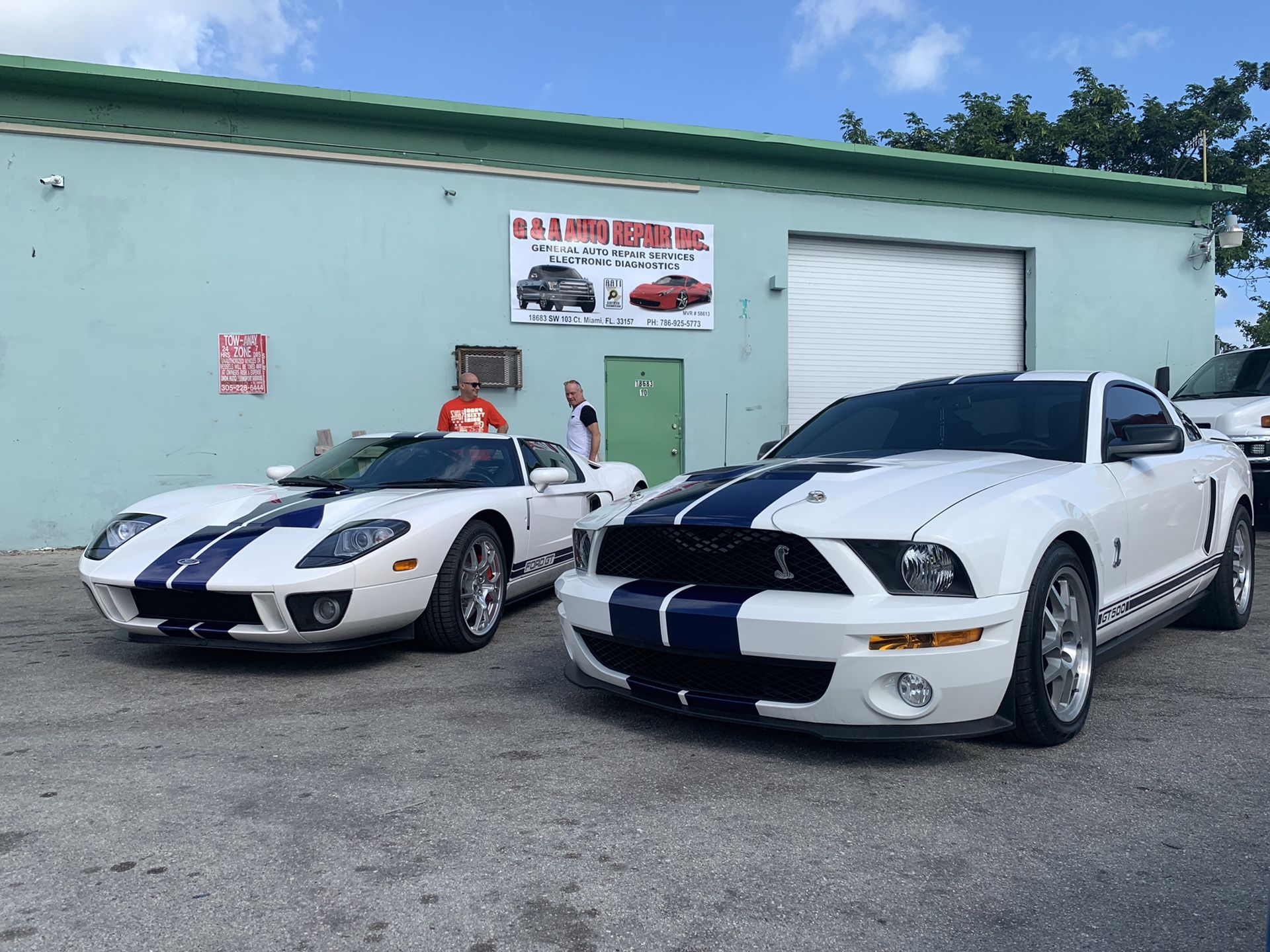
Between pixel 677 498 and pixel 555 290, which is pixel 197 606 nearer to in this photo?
pixel 677 498

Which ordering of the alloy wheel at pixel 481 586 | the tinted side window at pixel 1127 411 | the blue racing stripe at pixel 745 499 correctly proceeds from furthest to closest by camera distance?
the alloy wheel at pixel 481 586
the tinted side window at pixel 1127 411
the blue racing stripe at pixel 745 499

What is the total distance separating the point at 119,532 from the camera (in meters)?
4.74

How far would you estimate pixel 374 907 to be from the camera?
214 centimetres

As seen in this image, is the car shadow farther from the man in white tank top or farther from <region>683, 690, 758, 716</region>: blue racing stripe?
the man in white tank top

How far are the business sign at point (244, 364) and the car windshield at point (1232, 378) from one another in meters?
9.86

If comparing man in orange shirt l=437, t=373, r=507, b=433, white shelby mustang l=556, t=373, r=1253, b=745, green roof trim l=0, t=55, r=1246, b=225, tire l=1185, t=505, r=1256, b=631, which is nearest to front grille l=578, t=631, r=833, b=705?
white shelby mustang l=556, t=373, r=1253, b=745

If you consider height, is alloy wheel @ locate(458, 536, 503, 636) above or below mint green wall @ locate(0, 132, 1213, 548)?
below

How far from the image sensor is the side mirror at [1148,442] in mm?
3795

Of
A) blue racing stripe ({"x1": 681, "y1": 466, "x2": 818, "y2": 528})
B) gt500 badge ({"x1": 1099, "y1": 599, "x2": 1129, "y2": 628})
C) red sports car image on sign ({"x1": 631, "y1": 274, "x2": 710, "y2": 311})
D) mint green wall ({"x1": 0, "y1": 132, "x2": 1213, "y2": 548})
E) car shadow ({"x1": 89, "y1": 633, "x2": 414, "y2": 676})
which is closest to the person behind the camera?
blue racing stripe ({"x1": 681, "y1": 466, "x2": 818, "y2": 528})

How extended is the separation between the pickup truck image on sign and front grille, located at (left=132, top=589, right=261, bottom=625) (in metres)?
7.66

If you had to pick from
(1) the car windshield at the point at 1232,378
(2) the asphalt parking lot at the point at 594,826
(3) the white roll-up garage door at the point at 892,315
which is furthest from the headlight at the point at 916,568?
(3) the white roll-up garage door at the point at 892,315

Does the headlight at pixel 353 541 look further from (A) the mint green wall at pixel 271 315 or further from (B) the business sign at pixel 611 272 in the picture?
(B) the business sign at pixel 611 272

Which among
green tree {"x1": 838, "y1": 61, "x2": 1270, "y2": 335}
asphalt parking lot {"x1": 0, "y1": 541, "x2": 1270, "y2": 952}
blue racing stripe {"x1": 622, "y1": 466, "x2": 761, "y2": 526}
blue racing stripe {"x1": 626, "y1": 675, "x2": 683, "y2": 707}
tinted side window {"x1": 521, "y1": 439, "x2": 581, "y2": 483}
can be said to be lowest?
asphalt parking lot {"x1": 0, "y1": 541, "x2": 1270, "y2": 952}

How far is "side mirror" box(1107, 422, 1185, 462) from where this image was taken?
12.5ft
